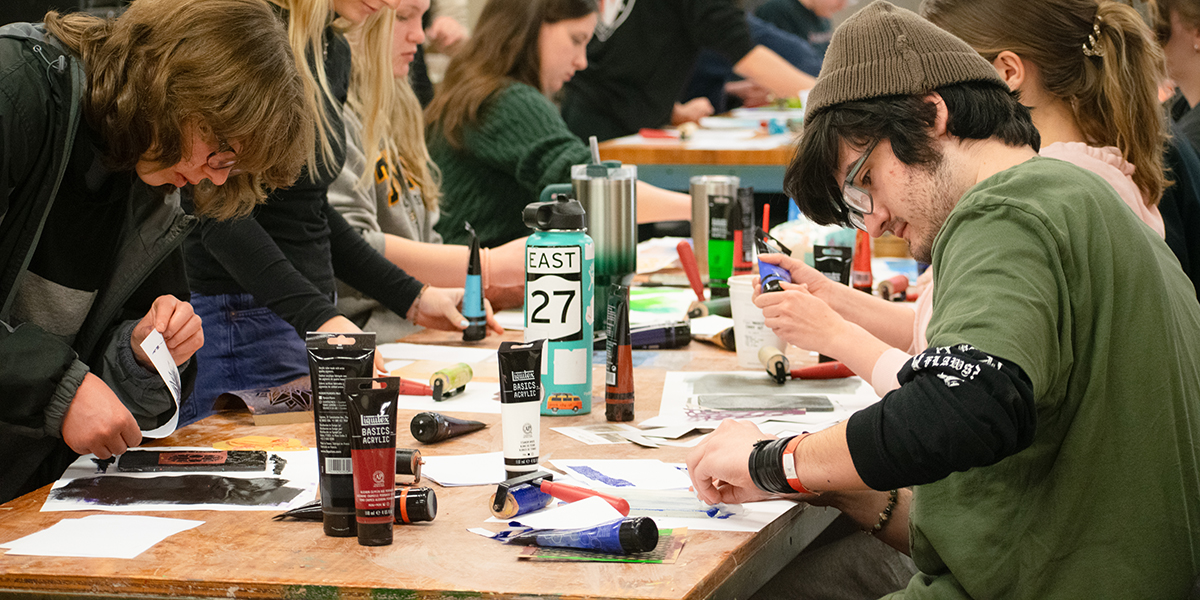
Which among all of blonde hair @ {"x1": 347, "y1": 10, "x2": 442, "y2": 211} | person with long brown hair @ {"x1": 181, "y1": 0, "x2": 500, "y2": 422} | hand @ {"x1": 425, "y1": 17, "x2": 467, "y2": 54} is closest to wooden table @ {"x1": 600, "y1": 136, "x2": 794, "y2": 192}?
hand @ {"x1": 425, "y1": 17, "x2": 467, "y2": 54}

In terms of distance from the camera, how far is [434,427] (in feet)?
5.07

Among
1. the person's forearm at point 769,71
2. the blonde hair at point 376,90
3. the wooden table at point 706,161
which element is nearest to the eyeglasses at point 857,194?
the blonde hair at point 376,90

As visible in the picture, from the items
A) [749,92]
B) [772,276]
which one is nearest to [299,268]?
[772,276]

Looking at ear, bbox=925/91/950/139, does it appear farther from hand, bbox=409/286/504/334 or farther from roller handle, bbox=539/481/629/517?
hand, bbox=409/286/504/334

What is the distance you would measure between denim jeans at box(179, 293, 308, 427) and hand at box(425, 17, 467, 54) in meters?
3.39

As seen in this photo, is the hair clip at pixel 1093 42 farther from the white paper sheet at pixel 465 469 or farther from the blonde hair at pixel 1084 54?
the white paper sheet at pixel 465 469

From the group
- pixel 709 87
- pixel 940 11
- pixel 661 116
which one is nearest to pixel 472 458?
pixel 940 11

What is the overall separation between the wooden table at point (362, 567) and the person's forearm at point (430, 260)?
1530mm

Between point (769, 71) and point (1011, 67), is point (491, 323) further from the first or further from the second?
point (769, 71)

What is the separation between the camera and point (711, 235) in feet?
8.86

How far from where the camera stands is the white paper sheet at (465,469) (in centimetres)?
138

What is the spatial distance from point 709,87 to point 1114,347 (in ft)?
21.0

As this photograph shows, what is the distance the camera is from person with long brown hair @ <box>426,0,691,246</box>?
129 inches

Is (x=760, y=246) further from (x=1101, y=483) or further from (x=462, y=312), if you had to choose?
(x=1101, y=483)
